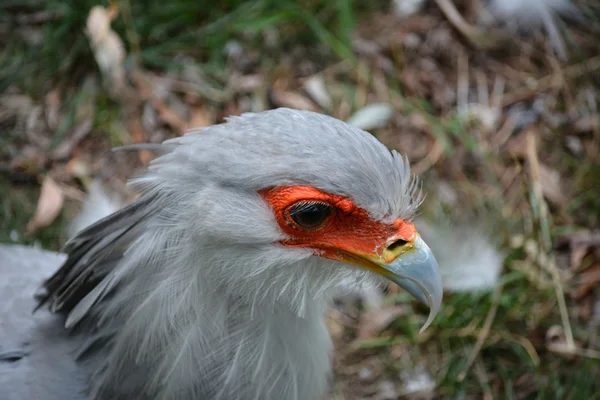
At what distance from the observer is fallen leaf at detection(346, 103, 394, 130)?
356cm

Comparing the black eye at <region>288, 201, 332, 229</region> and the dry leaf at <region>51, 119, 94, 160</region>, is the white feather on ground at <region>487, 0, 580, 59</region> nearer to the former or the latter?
the dry leaf at <region>51, 119, 94, 160</region>

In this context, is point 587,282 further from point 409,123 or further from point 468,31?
point 468,31

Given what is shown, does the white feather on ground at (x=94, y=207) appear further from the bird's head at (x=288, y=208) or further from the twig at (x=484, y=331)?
the twig at (x=484, y=331)

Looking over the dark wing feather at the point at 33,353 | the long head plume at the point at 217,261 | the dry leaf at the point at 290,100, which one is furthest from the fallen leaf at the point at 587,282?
the dark wing feather at the point at 33,353

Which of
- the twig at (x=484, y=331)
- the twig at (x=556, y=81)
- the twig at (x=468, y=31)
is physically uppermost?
the twig at (x=468, y=31)

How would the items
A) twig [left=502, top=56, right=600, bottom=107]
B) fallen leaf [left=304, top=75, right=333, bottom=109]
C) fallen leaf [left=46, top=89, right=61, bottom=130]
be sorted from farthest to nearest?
twig [left=502, top=56, right=600, bottom=107] < fallen leaf [left=304, top=75, right=333, bottom=109] < fallen leaf [left=46, top=89, right=61, bottom=130]

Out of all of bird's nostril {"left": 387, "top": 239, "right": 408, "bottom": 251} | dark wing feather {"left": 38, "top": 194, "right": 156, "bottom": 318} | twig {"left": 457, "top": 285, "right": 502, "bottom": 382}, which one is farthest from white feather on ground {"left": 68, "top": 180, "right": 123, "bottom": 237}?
twig {"left": 457, "top": 285, "right": 502, "bottom": 382}

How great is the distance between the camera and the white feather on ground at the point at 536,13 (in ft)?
13.0

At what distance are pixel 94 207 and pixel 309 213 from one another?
1.64 m

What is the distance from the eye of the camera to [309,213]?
5.27 feet

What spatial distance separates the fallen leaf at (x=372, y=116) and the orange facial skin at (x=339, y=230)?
6.11 feet

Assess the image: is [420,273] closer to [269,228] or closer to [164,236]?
[269,228]

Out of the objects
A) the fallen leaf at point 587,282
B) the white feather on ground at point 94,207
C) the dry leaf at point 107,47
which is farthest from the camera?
the dry leaf at point 107,47

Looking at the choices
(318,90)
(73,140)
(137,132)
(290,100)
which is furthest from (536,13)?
(73,140)
